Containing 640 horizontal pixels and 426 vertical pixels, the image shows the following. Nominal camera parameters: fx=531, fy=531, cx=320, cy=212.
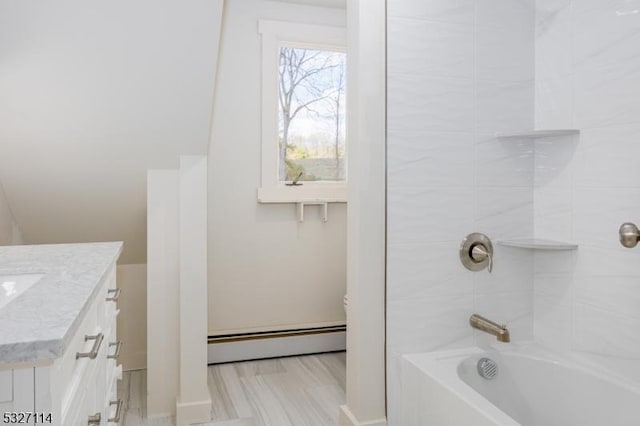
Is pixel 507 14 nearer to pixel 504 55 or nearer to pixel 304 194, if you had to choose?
pixel 504 55

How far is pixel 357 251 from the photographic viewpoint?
7.36 ft

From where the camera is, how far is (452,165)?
7.49 ft

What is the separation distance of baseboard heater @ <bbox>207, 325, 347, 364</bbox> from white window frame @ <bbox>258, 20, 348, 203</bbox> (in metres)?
0.89

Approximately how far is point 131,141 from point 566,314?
209cm

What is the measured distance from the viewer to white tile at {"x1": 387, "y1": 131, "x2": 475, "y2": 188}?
2.22 m

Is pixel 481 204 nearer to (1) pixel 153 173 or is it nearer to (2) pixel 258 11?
(1) pixel 153 173

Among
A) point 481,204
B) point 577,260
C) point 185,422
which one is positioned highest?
point 481,204

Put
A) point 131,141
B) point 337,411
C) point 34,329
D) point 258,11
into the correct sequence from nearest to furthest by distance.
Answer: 1. point 34,329
2. point 131,141
3. point 337,411
4. point 258,11

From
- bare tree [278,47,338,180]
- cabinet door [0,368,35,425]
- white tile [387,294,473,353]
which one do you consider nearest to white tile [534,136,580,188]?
white tile [387,294,473,353]

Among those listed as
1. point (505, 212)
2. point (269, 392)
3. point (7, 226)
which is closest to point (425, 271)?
point (505, 212)

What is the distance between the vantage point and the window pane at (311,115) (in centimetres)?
350

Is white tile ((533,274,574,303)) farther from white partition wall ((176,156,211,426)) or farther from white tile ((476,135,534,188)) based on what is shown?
white partition wall ((176,156,211,426))

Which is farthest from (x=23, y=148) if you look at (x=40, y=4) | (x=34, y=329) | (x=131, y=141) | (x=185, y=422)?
(x=34, y=329)

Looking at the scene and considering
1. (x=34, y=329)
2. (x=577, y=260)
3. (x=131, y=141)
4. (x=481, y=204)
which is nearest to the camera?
(x=34, y=329)
